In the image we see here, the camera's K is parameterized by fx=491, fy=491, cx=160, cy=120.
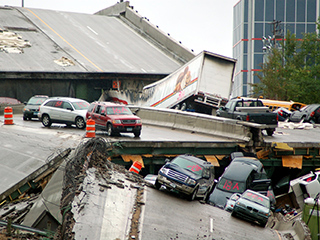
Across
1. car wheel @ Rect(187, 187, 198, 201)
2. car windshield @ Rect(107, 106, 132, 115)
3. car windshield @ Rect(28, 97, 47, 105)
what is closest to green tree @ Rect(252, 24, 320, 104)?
car windshield @ Rect(28, 97, 47, 105)

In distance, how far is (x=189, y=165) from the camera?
17797 millimetres

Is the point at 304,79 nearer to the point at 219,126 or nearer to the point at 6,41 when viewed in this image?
the point at 219,126

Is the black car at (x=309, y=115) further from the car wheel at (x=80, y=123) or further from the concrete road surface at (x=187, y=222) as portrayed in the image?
the concrete road surface at (x=187, y=222)

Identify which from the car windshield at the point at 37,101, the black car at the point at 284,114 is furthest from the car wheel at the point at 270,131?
the car windshield at the point at 37,101

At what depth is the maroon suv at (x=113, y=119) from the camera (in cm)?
2405

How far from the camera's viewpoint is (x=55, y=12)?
63.9 metres

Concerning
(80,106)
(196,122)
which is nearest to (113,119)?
(80,106)

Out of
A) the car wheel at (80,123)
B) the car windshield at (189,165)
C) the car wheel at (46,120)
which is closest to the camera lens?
the car windshield at (189,165)

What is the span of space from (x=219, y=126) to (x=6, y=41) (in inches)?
1217

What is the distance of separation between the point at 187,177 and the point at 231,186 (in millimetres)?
3335

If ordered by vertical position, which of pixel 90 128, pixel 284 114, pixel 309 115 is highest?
pixel 90 128

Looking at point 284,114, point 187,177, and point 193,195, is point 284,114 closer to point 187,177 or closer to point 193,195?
point 193,195

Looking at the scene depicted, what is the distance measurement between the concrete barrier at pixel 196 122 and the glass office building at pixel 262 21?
44.1m

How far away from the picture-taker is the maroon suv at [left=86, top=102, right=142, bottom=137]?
78.9 ft
